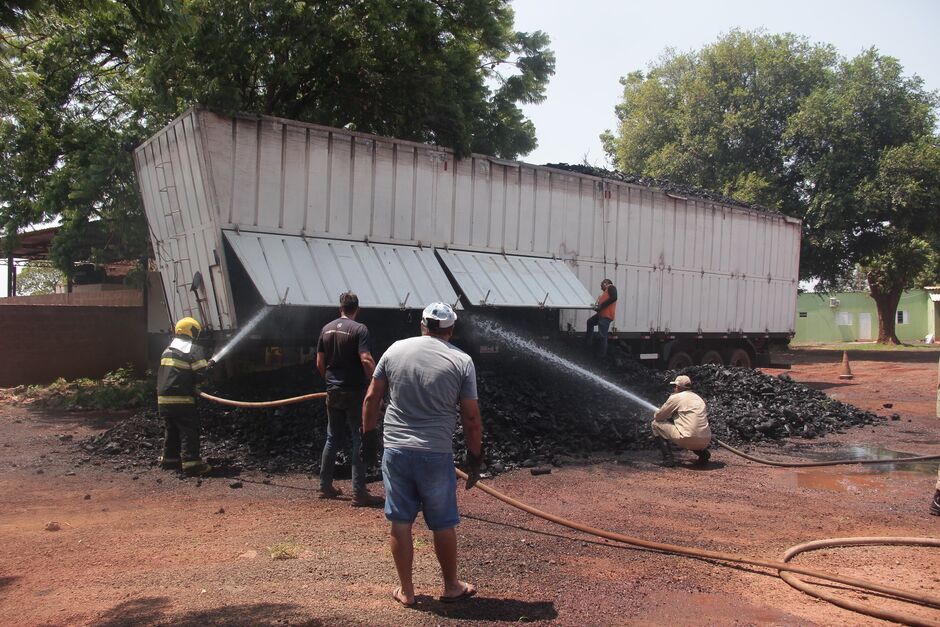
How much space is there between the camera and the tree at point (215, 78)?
10664mm

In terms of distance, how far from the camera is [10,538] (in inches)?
209

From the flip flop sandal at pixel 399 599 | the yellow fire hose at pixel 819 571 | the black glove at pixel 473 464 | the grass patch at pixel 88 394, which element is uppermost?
the black glove at pixel 473 464

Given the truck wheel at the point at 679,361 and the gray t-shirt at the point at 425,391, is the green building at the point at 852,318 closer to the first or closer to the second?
the truck wheel at the point at 679,361

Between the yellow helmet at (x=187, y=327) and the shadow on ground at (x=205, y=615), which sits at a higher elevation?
the yellow helmet at (x=187, y=327)

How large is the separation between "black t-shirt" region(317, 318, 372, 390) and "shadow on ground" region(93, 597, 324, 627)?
2.57 meters

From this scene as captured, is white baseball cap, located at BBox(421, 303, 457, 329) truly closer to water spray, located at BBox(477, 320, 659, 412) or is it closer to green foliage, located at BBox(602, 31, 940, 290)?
water spray, located at BBox(477, 320, 659, 412)

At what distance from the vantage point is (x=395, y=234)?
10523 mm

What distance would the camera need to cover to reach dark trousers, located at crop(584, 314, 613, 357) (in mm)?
12211

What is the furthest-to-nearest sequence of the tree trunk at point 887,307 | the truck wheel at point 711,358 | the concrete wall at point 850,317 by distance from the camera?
1. the concrete wall at point 850,317
2. the tree trunk at point 887,307
3. the truck wheel at point 711,358

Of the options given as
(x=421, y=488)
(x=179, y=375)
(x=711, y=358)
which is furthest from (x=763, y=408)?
(x=421, y=488)

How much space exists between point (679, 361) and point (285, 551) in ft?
38.5

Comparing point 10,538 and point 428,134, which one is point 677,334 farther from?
point 10,538

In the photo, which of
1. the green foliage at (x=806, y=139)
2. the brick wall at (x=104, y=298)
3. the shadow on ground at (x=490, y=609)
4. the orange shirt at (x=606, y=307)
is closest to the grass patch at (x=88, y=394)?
the brick wall at (x=104, y=298)

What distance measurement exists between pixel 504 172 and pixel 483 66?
5.29m
